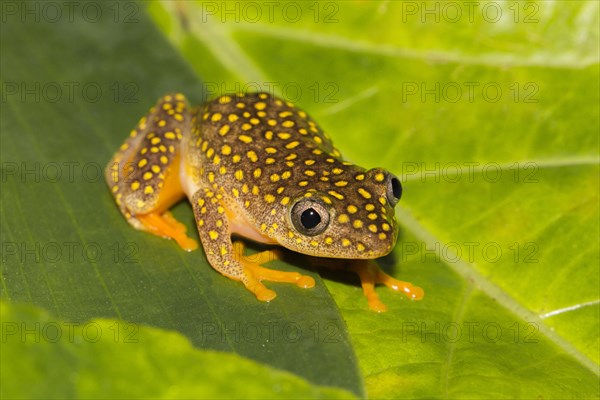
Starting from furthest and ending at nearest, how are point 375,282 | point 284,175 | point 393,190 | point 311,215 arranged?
point 284,175 < point 375,282 < point 393,190 < point 311,215

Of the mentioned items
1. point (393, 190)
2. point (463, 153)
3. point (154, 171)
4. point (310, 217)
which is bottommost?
point (154, 171)

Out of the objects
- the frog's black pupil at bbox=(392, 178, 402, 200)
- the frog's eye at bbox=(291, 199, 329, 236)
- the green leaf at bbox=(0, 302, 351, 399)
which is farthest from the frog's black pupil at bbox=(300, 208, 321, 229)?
the green leaf at bbox=(0, 302, 351, 399)

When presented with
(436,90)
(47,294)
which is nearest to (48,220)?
(47,294)

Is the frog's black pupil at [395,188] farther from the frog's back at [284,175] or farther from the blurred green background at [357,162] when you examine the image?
the blurred green background at [357,162]

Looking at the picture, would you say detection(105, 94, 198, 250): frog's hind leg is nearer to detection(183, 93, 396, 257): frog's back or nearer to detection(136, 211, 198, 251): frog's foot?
detection(136, 211, 198, 251): frog's foot

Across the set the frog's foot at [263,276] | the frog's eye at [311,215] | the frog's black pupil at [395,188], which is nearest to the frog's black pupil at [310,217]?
the frog's eye at [311,215]

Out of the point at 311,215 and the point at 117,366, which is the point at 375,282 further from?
the point at 117,366

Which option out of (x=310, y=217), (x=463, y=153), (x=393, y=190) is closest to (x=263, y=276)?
(x=310, y=217)
